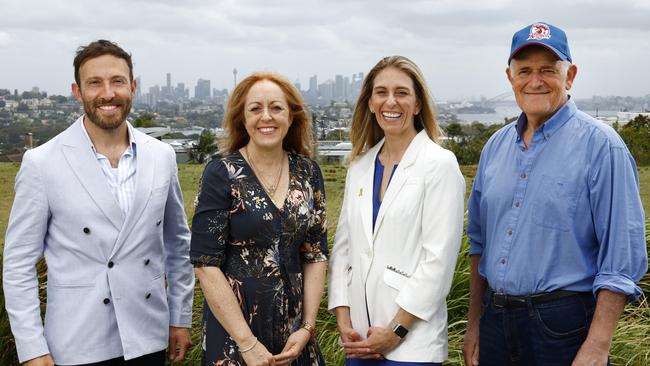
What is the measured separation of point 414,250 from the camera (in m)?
3.51

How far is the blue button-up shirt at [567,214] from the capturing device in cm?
301

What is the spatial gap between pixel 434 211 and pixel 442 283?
13.8 inches

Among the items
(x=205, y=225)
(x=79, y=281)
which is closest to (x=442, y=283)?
(x=205, y=225)

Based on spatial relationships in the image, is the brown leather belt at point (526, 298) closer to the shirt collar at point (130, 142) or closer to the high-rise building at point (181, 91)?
the shirt collar at point (130, 142)

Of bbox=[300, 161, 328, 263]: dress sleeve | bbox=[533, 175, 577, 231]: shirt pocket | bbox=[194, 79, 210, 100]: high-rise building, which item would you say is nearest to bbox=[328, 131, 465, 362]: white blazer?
bbox=[300, 161, 328, 263]: dress sleeve

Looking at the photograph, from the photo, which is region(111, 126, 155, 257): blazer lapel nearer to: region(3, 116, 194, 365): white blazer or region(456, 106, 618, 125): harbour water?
region(3, 116, 194, 365): white blazer

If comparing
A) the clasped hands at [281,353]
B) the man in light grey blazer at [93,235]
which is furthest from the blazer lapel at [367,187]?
the man in light grey blazer at [93,235]

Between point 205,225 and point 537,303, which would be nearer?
point 537,303

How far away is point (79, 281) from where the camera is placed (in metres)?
3.43

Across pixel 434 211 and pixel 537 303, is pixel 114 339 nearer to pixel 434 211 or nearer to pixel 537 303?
pixel 434 211

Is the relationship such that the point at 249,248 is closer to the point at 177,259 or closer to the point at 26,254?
the point at 177,259

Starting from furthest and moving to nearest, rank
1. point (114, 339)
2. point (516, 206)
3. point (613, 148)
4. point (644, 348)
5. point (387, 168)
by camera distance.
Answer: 1. point (644, 348)
2. point (387, 168)
3. point (114, 339)
4. point (516, 206)
5. point (613, 148)

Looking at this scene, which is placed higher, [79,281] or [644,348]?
[79,281]

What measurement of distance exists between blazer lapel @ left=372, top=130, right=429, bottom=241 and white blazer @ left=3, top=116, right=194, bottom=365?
1.12 meters
